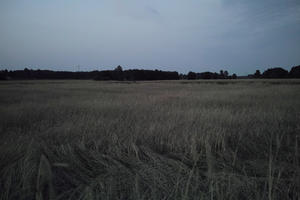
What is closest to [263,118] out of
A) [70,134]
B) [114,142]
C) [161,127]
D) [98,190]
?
[161,127]

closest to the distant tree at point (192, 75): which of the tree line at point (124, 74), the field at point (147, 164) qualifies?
the tree line at point (124, 74)

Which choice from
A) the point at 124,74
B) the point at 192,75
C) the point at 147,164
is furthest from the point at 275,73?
the point at 147,164

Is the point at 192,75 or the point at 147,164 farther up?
the point at 192,75

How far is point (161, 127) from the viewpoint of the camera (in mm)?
4027

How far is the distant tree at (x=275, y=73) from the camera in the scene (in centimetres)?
6712

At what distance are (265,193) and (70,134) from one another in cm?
370

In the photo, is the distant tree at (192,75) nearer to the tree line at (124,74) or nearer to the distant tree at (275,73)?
the tree line at (124,74)

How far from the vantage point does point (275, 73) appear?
6919cm

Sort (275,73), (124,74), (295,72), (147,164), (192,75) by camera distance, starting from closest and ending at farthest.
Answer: (147,164), (295,72), (275,73), (124,74), (192,75)

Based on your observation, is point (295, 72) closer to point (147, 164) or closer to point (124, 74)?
point (124, 74)

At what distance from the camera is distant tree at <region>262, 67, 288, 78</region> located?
67125 mm

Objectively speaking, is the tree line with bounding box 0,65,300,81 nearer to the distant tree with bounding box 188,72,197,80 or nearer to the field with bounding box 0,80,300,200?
the distant tree with bounding box 188,72,197,80

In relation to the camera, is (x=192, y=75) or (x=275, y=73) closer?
(x=275, y=73)

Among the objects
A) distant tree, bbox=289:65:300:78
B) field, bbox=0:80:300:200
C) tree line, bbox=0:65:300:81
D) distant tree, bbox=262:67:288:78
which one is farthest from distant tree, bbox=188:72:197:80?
field, bbox=0:80:300:200
